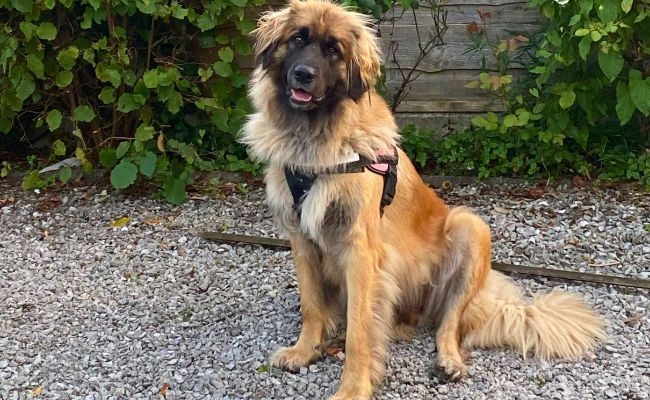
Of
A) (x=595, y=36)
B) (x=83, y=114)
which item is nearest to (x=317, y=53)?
(x=595, y=36)

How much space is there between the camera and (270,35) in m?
3.15

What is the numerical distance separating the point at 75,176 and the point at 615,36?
3783 mm

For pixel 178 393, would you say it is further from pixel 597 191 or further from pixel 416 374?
pixel 597 191

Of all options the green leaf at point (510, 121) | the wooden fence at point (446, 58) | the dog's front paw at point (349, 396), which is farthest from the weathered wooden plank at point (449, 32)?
the dog's front paw at point (349, 396)

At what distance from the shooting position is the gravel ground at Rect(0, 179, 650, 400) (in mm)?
3225

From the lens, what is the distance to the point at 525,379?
10.6ft

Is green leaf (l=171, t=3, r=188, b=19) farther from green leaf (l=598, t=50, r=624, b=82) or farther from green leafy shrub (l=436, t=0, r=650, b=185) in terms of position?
green leaf (l=598, t=50, r=624, b=82)

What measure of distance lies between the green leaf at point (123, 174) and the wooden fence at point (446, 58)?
2.03 metres

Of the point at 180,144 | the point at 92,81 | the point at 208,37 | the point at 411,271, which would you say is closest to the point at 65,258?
the point at 180,144

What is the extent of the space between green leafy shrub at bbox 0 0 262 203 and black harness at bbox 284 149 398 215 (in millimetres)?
2133

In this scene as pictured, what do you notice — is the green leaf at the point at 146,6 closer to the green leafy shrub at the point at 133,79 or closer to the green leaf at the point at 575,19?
the green leafy shrub at the point at 133,79

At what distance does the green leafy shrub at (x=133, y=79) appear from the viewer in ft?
16.3

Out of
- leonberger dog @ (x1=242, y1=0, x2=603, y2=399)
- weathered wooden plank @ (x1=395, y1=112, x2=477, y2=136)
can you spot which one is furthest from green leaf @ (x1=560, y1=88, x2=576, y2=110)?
leonberger dog @ (x1=242, y1=0, x2=603, y2=399)

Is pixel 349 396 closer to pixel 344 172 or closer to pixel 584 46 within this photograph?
pixel 344 172
